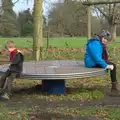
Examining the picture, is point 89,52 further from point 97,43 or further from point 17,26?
point 17,26

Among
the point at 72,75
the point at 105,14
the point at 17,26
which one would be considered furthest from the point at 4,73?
the point at 17,26

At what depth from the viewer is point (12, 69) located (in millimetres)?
6750

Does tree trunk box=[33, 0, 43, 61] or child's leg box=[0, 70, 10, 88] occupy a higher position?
tree trunk box=[33, 0, 43, 61]

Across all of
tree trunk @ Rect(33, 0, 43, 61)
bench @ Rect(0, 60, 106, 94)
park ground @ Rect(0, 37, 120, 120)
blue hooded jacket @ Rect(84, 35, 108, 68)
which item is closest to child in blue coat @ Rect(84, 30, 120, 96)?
blue hooded jacket @ Rect(84, 35, 108, 68)

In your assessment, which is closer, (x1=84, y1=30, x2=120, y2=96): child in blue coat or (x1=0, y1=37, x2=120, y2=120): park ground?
(x1=0, y1=37, x2=120, y2=120): park ground

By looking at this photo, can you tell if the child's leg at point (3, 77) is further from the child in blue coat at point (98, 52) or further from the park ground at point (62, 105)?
the child in blue coat at point (98, 52)

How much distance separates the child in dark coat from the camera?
6.70 m

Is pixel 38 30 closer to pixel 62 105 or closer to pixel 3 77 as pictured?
pixel 3 77

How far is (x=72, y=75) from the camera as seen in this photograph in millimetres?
6426

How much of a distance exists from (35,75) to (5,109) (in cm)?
86

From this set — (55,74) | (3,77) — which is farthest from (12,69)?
(55,74)

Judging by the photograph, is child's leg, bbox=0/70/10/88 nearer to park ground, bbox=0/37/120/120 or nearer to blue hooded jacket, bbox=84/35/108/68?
park ground, bbox=0/37/120/120

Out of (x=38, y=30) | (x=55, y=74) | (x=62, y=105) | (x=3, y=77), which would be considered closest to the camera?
(x=62, y=105)

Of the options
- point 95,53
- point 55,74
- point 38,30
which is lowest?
point 55,74
